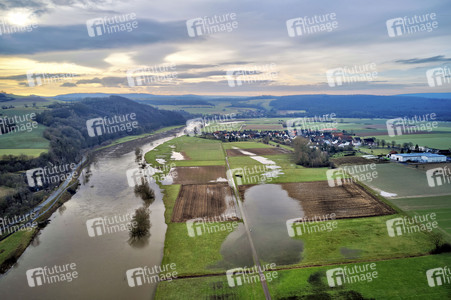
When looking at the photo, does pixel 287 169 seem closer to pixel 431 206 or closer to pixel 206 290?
pixel 431 206

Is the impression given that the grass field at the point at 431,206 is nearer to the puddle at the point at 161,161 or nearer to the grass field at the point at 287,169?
the grass field at the point at 287,169

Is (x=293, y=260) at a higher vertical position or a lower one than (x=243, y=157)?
lower

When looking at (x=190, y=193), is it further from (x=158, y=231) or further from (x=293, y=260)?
(x=293, y=260)

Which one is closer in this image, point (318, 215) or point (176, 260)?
point (176, 260)

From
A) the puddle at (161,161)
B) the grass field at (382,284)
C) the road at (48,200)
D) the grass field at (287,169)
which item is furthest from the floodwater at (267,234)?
the puddle at (161,161)

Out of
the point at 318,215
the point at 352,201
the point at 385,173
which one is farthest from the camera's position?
the point at 385,173

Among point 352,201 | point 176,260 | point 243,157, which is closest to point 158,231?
point 176,260

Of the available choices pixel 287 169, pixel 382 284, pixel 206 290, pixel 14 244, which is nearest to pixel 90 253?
pixel 14 244
